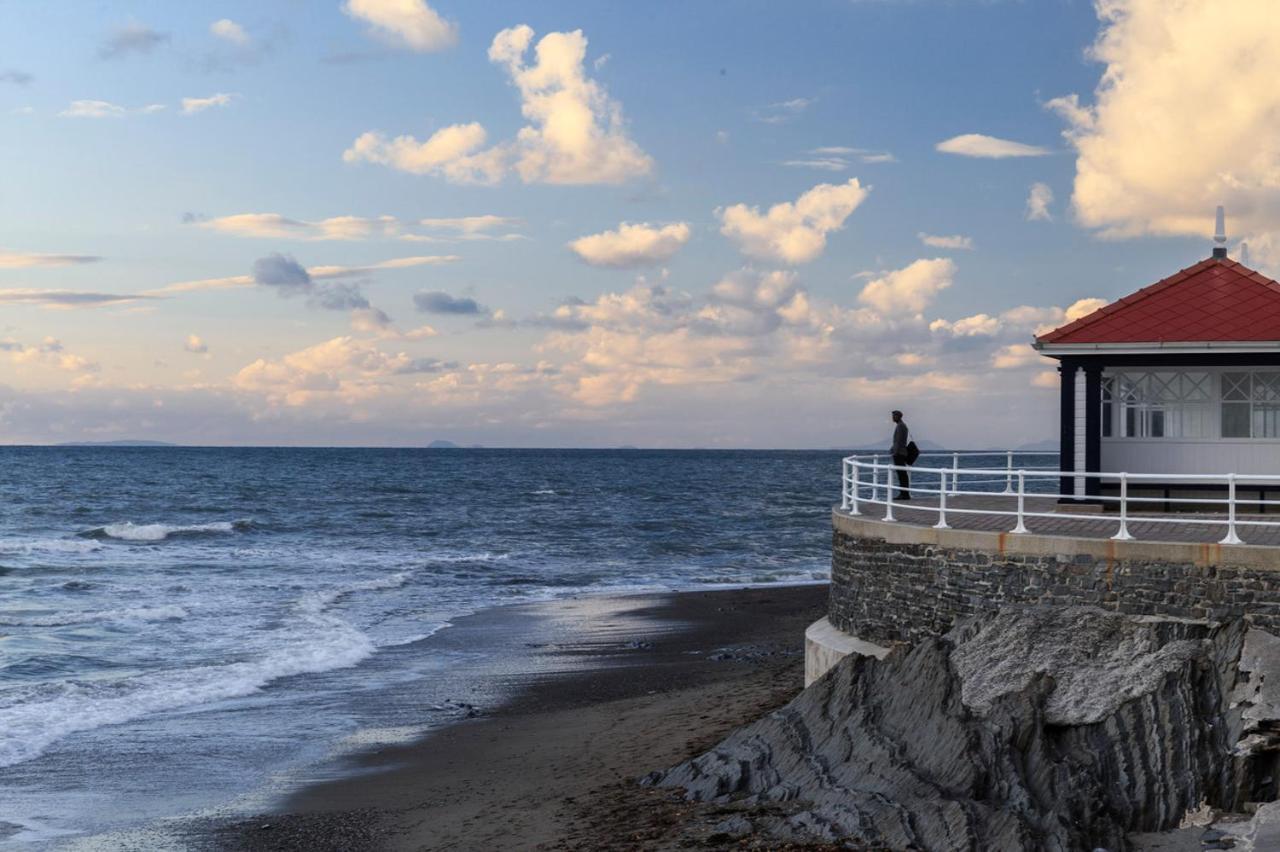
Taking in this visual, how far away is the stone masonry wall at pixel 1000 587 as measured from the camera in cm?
1287

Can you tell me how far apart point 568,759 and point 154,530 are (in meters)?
41.3

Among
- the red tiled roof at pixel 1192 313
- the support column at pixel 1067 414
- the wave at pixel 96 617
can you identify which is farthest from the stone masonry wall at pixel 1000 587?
the wave at pixel 96 617

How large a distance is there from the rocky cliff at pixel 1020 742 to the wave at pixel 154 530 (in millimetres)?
41644

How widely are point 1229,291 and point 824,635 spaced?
8957mm

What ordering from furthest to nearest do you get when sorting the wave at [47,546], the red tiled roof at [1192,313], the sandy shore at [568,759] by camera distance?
the wave at [47,546] → the red tiled roof at [1192,313] → the sandy shore at [568,759]

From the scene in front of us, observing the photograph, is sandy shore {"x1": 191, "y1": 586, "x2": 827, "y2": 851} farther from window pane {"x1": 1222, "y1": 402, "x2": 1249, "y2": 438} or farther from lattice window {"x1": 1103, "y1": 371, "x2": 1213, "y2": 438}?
window pane {"x1": 1222, "y1": 402, "x2": 1249, "y2": 438}

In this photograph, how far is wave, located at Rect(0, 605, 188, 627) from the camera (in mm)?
26469

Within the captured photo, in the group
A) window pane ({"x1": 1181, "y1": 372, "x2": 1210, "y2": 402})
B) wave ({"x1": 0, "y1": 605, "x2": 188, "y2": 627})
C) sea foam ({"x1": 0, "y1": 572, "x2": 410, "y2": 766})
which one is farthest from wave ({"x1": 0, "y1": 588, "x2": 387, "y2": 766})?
window pane ({"x1": 1181, "y1": 372, "x2": 1210, "y2": 402})

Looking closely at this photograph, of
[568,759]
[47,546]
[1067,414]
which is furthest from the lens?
[47,546]

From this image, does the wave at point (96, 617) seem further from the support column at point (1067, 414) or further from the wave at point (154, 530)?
the wave at point (154, 530)

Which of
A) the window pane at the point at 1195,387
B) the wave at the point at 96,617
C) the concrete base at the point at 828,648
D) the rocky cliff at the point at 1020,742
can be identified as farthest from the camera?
the wave at the point at 96,617

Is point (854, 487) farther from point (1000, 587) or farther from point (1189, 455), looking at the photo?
point (1189, 455)

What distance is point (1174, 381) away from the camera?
20.2 m

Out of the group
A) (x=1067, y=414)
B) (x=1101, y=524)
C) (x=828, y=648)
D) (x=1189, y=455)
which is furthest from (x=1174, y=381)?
(x=828, y=648)
